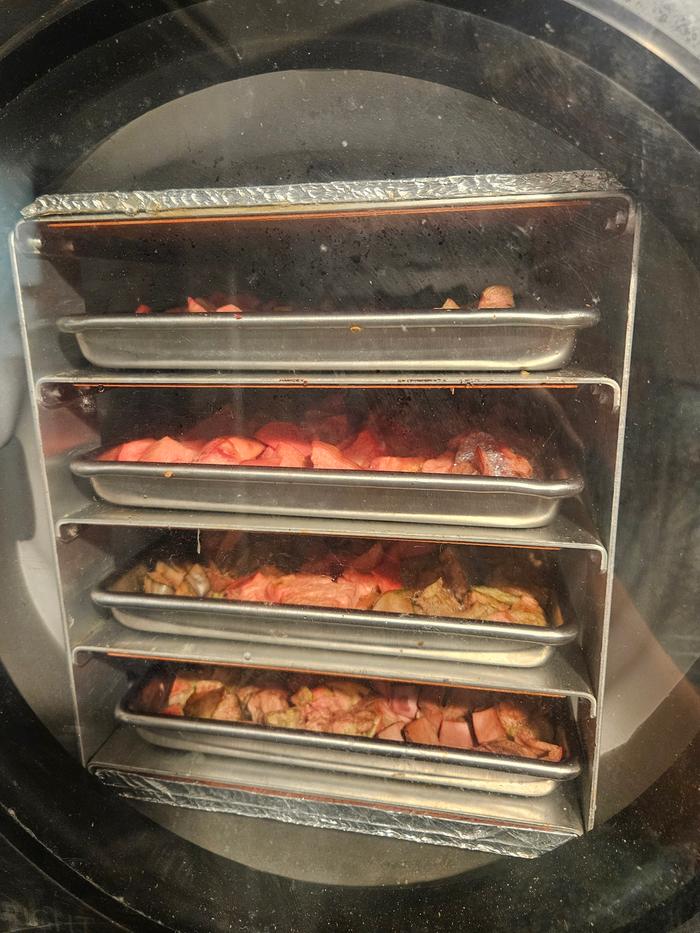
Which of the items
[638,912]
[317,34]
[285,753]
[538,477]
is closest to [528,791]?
[638,912]

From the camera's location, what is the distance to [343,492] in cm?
96

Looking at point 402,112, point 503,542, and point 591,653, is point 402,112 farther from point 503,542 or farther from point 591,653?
point 591,653

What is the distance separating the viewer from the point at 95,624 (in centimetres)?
116

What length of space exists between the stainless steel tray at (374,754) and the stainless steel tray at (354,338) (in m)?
0.67

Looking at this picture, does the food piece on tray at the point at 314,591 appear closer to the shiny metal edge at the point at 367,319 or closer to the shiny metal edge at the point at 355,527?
the shiny metal edge at the point at 355,527

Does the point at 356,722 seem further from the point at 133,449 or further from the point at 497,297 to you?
the point at 497,297

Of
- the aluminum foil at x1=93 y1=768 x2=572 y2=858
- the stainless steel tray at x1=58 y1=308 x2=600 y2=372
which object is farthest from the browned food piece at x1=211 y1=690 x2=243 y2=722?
the stainless steel tray at x1=58 y1=308 x2=600 y2=372

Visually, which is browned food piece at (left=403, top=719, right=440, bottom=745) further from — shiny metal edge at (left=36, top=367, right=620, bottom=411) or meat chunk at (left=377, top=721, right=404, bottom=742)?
shiny metal edge at (left=36, top=367, right=620, bottom=411)

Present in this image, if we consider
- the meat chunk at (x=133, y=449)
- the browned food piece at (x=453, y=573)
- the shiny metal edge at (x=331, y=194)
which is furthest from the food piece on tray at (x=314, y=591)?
the shiny metal edge at (x=331, y=194)

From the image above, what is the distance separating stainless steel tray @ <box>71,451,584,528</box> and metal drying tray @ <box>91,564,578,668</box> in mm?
173

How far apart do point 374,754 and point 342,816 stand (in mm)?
137

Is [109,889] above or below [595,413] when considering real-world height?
below

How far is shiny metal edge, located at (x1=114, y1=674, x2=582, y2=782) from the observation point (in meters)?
1.03

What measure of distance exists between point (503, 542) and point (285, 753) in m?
0.61
